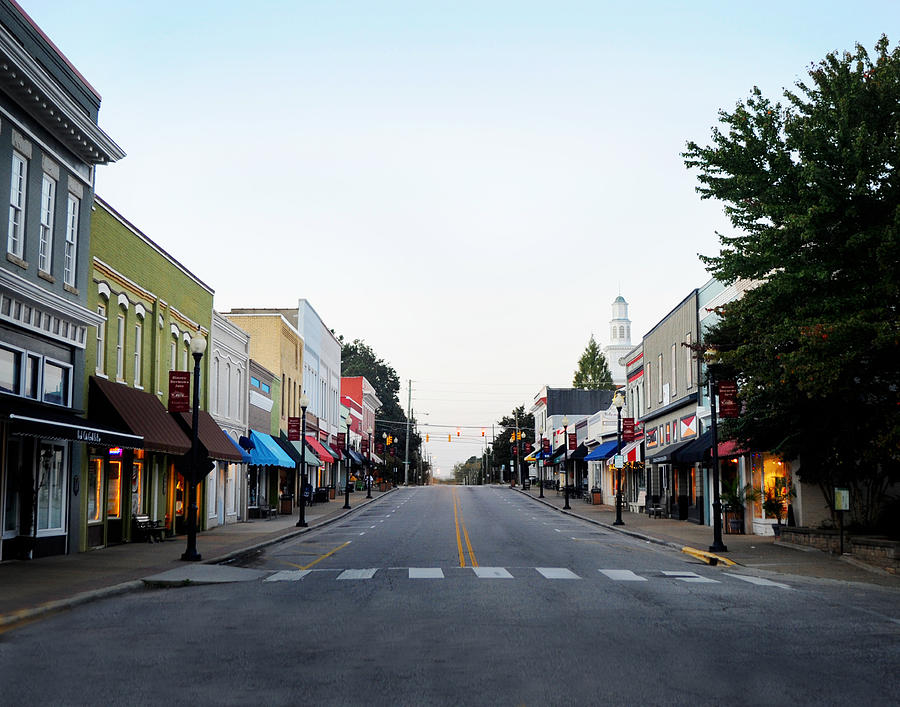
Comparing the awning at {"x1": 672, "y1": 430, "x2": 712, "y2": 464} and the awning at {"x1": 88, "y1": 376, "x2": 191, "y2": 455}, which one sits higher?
the awning at {"x1": 88, "y1": 376, "x2": 191, "y2": 455}

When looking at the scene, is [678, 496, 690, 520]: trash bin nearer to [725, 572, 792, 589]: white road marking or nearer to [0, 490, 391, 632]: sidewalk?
[0, 490, 391, 632]: sidewalk

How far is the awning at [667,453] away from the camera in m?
41.1

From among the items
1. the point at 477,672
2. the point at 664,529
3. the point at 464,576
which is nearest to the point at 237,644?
the point at 477,672

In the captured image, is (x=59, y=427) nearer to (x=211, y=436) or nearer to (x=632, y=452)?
(x=211, y=436)

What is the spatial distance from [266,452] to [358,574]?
24.0 m

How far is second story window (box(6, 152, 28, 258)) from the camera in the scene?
2175 cm

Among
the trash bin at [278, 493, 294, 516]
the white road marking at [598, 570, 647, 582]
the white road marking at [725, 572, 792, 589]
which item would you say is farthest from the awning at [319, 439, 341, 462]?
the white road marking at [725, 572, 792, 589]

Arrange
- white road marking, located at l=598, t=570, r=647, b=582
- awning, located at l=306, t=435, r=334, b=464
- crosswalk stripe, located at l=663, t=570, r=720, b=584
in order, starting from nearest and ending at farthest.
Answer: crosswalk stripe, located at l=663, t=570, r=720, b=584, white road marking, located at l=598, t=570, r=647, b=582, awning, located at l=306, t=435, r=334, b=464

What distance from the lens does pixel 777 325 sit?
70.9ft

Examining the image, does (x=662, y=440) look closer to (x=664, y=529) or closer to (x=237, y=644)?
(x=664, y=529)

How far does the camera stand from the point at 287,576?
2055 centimetres

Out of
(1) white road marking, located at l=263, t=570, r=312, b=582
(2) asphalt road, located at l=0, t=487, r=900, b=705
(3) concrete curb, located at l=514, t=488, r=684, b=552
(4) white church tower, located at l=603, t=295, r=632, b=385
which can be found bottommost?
(3) concrete curb, located at l=514, t=488, r=684, b=552

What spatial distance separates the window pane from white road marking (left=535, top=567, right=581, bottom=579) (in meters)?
11.9

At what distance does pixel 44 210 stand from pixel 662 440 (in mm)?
33426
